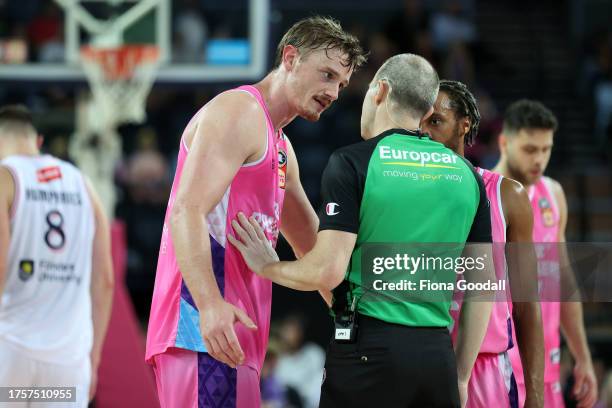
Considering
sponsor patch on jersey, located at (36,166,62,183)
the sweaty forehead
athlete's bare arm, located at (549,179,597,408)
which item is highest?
the sweaty forehead

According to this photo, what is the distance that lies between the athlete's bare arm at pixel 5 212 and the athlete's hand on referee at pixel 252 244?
208cm

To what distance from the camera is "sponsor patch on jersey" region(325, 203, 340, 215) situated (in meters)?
3.86

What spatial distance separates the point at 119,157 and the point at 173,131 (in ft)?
3.44

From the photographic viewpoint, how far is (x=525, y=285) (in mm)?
4676

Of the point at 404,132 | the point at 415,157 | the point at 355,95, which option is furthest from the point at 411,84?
the point at 355,95

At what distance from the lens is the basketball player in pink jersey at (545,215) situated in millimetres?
5949

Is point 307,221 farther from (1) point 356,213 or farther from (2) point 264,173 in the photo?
(1) point 356,213

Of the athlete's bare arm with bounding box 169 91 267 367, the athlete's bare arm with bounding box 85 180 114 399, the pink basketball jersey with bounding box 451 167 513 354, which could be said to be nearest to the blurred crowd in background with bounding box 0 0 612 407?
the pink basketball jersey with bounding box 451 167 513 354

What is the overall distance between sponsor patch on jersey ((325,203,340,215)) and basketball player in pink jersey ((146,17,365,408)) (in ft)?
1.52

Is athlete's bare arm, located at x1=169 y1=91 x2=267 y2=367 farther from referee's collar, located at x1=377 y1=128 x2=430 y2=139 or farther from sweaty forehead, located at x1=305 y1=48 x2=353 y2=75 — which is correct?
referee's collar, located at x1=377 y1=128 x2=430 y2=139

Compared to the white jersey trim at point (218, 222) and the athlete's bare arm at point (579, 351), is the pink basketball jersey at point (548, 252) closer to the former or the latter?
the athlete's bare arm at point (579, 351)

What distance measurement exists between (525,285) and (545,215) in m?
1.50

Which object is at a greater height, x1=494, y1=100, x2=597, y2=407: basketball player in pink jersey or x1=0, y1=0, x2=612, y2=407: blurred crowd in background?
x1=0, y1=0, x2=612, y2=407: blurred crowd in background

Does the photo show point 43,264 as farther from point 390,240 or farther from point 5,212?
point 390,240
